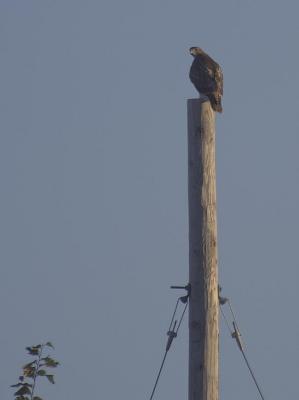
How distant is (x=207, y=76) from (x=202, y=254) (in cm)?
513

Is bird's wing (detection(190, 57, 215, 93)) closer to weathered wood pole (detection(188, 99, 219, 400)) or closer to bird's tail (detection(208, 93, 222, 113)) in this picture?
bird's tail (detection(208, 93, 222, 113))

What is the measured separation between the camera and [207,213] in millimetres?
9031

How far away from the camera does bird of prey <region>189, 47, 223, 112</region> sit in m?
12.6

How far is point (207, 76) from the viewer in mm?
13672

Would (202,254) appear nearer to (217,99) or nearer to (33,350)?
(33,350)

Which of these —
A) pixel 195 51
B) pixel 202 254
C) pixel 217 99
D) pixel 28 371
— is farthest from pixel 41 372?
pixel 195 51

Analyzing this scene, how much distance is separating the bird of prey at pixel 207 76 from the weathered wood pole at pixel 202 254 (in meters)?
2.76

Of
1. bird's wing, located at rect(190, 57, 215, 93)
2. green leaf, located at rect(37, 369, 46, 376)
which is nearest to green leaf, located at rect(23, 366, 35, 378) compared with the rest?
green leaf, located at rect(37, 369, 46, 376)

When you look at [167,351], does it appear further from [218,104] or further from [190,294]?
[218,104]

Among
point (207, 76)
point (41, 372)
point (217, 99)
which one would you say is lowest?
point (41, 372)

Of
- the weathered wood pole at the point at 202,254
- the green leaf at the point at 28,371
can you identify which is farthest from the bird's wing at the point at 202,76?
the green leaf at the point at 28,371

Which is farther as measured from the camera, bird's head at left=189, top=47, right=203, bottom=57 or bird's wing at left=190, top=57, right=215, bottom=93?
bird's head at left=189, top=47, right=203, bottom=57

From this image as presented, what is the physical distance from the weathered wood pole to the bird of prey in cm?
276

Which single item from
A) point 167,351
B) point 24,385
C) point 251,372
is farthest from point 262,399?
point 24,385
